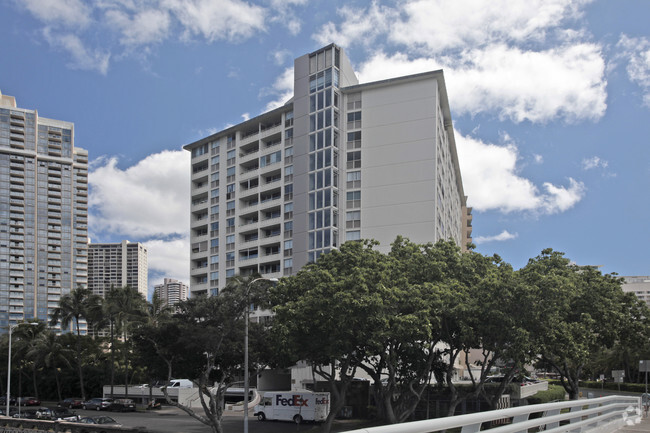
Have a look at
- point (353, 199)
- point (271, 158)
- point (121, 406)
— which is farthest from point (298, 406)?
point (271, 158)

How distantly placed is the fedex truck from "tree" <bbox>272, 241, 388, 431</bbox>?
37.8 feet

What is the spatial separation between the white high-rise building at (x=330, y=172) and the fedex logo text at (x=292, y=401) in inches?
854

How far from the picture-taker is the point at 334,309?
107ft

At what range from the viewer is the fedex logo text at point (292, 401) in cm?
4951


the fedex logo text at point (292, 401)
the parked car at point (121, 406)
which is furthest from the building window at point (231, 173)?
the fedex logo text at point (292, 401)

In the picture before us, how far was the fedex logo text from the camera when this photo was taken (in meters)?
49.5

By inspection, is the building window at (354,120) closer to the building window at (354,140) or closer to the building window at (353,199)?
the building window at (354,140)

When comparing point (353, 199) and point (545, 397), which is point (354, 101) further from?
point (545, 397)

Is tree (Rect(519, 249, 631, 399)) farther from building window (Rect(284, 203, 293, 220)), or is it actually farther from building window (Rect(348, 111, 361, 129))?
building window (Rect(284, 203, 293, 220))

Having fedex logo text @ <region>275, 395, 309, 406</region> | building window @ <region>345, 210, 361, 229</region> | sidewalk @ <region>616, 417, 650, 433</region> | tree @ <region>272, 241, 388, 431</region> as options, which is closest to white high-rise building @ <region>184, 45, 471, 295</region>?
building window @ <region>345, 210, 361, 229</region>

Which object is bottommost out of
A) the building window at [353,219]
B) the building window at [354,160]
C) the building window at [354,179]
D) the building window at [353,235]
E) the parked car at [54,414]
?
the parked car at [54,414]

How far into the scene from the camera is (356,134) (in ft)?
238

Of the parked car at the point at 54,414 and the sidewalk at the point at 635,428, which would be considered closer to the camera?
the sidewalk at the point at 635,428

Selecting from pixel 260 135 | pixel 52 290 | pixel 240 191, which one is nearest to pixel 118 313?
pixel 240 191
